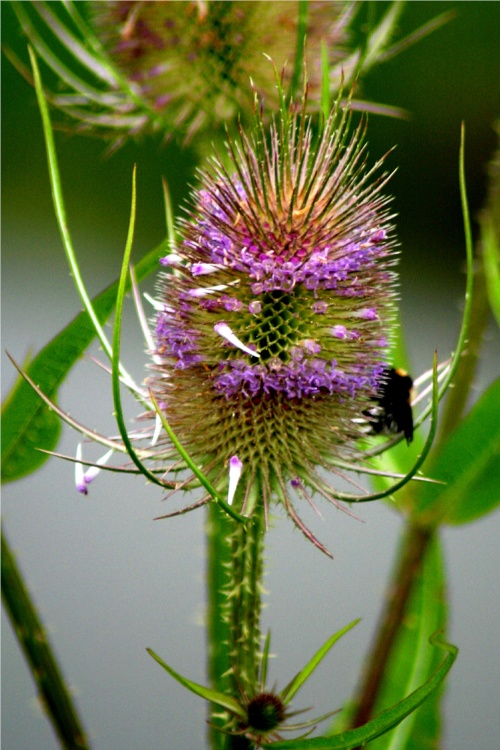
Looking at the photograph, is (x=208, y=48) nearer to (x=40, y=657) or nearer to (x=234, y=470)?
(x=234, y=470)

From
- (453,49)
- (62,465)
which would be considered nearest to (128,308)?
(62,465)

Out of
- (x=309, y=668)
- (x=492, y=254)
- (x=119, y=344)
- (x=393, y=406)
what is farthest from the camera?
(x=492, y=254)

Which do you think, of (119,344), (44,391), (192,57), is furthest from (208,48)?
(119,344)

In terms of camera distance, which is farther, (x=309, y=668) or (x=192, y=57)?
(x=192, y=57)

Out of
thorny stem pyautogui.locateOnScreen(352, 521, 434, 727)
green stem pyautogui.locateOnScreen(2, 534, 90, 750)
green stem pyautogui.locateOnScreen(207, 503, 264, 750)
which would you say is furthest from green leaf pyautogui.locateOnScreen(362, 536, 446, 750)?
green stem pyautogui.locateOnScreen(2, 534, 90, 750)

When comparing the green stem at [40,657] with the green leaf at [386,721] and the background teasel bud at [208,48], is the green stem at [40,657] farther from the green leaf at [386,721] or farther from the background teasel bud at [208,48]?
the background teasel bud at [208,48]

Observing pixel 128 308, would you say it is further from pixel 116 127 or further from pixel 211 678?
pixel 211 678

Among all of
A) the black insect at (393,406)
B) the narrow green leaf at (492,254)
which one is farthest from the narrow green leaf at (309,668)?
the narrow green leaf at (492,254)
